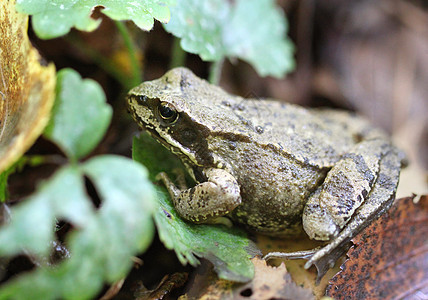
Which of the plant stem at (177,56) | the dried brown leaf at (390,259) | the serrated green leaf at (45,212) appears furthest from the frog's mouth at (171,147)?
the plant stem at (177,56)

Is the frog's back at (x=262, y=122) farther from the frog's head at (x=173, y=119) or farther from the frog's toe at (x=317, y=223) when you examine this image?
the frog's toe at (x=317, y=223)

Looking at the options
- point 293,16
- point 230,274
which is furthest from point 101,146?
point 293,16

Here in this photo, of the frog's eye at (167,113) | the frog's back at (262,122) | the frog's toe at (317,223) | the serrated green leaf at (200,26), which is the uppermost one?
the serrated green leaf at (200,26)

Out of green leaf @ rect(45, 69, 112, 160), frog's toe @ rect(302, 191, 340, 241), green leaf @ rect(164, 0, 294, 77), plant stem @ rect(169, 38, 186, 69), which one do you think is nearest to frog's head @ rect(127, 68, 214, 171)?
green leaf @ rect(164, 0, 294, 77)

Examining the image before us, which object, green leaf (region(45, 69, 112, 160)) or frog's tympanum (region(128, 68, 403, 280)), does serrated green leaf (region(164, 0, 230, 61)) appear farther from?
green leaf (region(45, 69, 112, 160))

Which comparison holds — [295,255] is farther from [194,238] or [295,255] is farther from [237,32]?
[237,32]

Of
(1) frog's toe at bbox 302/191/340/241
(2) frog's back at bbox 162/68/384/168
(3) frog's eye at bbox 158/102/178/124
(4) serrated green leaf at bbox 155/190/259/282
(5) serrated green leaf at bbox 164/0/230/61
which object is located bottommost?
(4) serrated green leaf at bbox 155/190/259/282

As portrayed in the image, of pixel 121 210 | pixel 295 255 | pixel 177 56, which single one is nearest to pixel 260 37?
pixel 177 56
